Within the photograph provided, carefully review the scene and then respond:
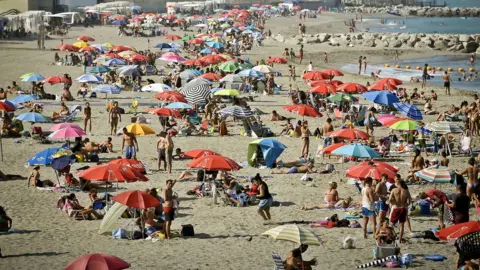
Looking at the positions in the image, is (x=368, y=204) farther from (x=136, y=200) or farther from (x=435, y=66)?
(x=435, y=66)

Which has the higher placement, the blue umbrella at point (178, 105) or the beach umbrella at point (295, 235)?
the beach umbrella at point (295, 235)

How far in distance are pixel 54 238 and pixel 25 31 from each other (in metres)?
44.1

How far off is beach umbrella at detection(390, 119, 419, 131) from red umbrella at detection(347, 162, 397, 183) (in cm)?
480

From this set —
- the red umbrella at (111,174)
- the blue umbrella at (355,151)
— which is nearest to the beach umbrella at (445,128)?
the blue umbrella at (355,151)

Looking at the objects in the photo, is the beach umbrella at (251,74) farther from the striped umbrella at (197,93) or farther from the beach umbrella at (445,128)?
the beach umbrella at (445,128)

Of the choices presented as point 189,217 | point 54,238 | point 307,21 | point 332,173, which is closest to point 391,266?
point 189,217

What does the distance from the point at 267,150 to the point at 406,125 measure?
11.8 ft

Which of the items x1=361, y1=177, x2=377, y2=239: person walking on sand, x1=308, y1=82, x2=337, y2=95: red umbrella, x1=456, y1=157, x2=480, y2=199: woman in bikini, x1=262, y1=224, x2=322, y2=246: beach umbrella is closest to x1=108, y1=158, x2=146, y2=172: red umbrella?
x1=361, y1=177, x2=377, y2=239: person walking on sand

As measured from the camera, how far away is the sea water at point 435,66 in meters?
37.3

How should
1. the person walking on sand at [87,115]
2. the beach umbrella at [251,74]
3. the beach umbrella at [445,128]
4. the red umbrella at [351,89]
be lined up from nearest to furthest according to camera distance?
the beach umbrella at [445,128], the person walking on sand at [87,115], the red umbrella at [351,89], the beach umbrella at [251,74]

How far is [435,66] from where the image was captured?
45.0m

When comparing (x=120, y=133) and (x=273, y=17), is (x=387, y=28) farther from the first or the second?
(x=120, y=133)

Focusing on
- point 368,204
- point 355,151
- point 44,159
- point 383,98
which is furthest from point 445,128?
point 44,159

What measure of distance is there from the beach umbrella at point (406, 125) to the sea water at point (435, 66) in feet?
58.2
